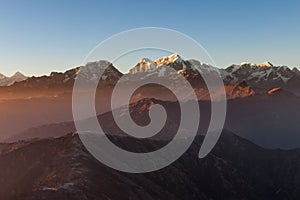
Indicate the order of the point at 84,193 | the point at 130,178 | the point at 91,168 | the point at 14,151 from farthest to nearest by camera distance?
the point at 14,151 < the point at 130,178 < the point at 91,168 < the point at 84,193

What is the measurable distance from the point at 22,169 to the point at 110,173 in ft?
132

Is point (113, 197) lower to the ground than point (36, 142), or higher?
lower

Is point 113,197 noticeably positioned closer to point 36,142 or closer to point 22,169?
point 22,169

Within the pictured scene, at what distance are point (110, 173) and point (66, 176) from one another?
2521 cm

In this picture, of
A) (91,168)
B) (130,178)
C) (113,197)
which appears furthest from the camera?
(130,178)

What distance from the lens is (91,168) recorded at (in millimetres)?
162500

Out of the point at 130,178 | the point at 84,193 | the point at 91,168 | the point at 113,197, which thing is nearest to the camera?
the point at 84,193

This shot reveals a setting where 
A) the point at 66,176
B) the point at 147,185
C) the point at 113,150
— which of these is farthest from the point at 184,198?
the point at 66,176

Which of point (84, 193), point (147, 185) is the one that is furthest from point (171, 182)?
point (84, 193)

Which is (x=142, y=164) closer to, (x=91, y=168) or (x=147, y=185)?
(x=147, y=185)

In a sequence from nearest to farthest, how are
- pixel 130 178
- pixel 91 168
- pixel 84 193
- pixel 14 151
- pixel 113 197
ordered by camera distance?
pixel 84 193 → pixel 113 197 → pixel 91 168 → pixel 130 178 → pixel 14 151

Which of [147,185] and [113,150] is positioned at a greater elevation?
[113,150]

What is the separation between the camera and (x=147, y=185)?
17512 cm

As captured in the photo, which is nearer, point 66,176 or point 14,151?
point 66,176
